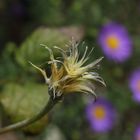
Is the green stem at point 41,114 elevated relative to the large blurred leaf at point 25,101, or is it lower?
elevated

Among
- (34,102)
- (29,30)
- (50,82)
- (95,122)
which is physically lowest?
(95,122)

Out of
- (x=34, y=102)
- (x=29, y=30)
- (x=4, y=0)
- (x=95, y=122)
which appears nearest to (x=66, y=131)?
(x=95, y=122)

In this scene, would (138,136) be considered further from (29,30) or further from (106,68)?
(29,30)

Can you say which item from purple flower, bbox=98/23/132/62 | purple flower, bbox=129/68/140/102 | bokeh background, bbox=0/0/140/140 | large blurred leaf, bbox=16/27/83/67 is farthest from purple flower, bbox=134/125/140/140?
large blurred leaf, bbox=16/27/83/67

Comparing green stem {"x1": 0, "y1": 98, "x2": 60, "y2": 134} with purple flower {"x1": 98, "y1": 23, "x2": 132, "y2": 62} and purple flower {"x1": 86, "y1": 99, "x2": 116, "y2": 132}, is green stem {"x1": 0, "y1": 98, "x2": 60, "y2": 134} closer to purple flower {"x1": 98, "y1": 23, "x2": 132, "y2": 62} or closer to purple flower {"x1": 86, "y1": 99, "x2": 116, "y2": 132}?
purple flower {"x1": 86, "y1": 99, "x2": 116, "y2": 132}

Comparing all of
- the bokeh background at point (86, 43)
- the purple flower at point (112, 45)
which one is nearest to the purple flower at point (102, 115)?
the bokeh background at point (86, 43)

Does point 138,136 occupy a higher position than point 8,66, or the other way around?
point 8,66

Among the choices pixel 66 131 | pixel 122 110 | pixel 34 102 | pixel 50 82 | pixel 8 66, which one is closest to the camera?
pixel 50 82

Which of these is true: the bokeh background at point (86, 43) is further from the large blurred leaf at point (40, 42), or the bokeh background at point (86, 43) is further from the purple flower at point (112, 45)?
the large blurred leaf at point (40, 42)
